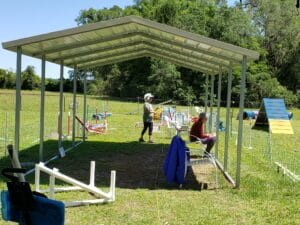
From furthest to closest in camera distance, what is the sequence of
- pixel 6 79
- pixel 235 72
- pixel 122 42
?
pixel 6 79 → pixel 235 72 → pixel 122 42

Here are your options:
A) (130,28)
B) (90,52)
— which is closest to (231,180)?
(130,28)

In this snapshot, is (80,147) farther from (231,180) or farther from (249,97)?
(249,97)

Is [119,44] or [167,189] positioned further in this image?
[119,44]

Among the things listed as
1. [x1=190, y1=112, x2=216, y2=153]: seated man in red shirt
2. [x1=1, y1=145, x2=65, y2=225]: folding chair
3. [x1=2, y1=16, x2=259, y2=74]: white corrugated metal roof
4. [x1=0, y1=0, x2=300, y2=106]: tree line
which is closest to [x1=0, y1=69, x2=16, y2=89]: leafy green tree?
[x1=0, y1=0, x2=300, y2=106]: tree line

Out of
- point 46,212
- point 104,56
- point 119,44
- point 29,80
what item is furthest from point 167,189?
point 29,80

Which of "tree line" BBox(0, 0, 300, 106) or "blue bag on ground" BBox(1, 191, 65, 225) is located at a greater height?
"tree line" BBox(0, 0, 300, 106)

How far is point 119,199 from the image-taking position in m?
7.52

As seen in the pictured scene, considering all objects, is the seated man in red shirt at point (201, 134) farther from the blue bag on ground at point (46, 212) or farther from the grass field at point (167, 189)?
the blue bag on ground at point (46, 212)

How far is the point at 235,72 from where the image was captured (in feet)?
150

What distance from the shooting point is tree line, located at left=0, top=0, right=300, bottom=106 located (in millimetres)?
47125

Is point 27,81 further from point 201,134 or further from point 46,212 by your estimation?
point 46,212

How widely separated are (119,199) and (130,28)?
11.2 feet

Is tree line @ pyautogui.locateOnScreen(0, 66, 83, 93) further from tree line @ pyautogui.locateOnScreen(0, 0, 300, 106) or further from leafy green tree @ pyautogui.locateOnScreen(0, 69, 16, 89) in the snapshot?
tree line @ pyautogui.locateOnScreen(0, 0, 300, 106)

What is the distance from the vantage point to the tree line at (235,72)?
47125 mm
